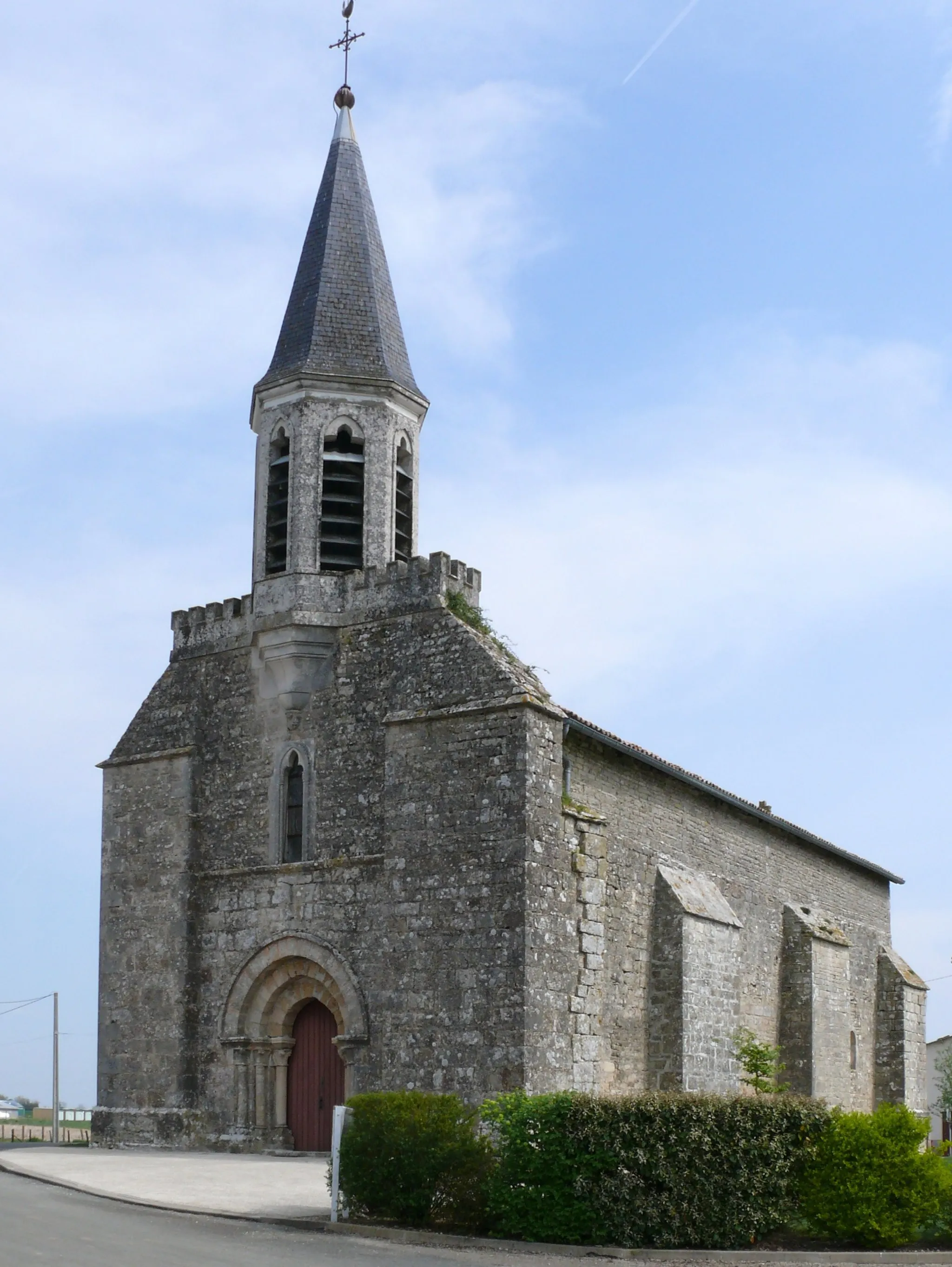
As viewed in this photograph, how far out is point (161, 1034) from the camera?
802 inches

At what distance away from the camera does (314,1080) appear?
19.8m

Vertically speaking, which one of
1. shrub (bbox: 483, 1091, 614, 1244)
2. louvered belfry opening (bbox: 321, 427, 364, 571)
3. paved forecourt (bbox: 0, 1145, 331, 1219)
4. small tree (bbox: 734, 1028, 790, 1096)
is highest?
louvered belfry opening (bbox: 321, 427, 364, 571)

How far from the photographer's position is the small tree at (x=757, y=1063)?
20.7 meters

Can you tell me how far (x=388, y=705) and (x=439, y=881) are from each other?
8.80 feet

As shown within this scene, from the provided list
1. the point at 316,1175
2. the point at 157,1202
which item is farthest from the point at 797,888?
the point at 157,1202

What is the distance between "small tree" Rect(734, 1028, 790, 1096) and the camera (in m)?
20.7

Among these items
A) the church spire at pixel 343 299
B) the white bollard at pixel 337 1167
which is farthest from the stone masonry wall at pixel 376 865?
the church spire at pixel 343 299

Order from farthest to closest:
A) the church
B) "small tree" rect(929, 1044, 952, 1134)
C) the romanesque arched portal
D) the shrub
Result: "small tree" rect(929, 1044, 952, 1134) → the romanesque arched portal → the church → the shrub

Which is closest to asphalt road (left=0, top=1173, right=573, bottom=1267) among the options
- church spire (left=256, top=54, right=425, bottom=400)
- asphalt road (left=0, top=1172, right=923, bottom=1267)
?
asphalt road (left=0, top=1172, right=923, bottom=1267)

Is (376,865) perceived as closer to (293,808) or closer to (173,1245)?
(293,808)

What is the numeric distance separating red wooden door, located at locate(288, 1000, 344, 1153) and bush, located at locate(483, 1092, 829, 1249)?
24.4ft

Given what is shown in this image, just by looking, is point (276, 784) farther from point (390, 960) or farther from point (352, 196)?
point (352, 196)

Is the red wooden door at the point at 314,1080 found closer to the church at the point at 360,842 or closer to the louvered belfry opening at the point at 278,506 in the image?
the church at the point at 360,842

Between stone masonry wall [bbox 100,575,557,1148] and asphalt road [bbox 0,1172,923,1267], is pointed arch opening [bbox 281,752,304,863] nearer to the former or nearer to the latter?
stone masonry wall [bbox 100,575,557,1148]
